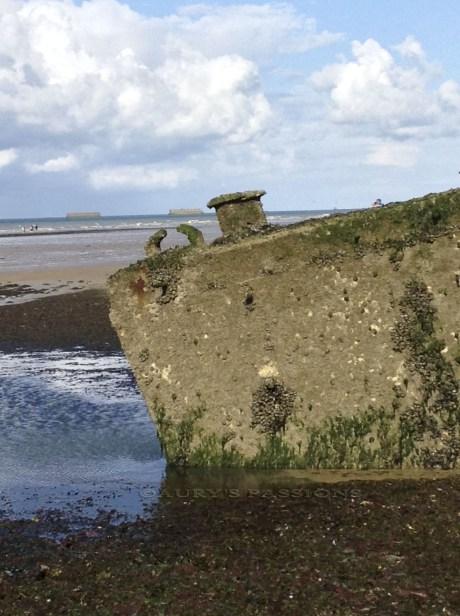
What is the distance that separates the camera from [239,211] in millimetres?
13891

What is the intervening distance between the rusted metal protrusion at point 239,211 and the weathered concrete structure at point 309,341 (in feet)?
3.05

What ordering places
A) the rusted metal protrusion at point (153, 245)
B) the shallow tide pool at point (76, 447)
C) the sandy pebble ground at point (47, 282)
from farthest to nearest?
the sandy pebble ground at point (47, 282) → the rusted metal protrusion at point (153, 245) → the shallow tide pool at point (76, 447)

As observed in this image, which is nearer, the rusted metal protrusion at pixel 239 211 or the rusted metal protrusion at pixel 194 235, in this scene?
the rusted metal protrusion at pixel 194 235

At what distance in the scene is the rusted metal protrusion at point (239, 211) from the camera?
13.8 meters

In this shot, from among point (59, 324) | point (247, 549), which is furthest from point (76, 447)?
point (59, 324)

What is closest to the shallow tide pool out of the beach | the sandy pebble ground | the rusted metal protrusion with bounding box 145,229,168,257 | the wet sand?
the beach

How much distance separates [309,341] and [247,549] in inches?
159

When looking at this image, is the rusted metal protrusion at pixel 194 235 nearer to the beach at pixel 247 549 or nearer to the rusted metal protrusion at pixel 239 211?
the rusted metal protrusion at pixel 239 211

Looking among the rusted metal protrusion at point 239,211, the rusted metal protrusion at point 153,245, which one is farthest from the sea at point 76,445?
the rusted metal protrusion at point 239,211

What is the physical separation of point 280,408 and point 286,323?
1.29 meters

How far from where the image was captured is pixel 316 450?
500 inches

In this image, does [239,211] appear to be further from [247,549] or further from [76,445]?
[247,549]

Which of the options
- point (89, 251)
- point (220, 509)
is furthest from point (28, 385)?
point (89, 251)

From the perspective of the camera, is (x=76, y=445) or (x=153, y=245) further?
(x=76, y=445)
